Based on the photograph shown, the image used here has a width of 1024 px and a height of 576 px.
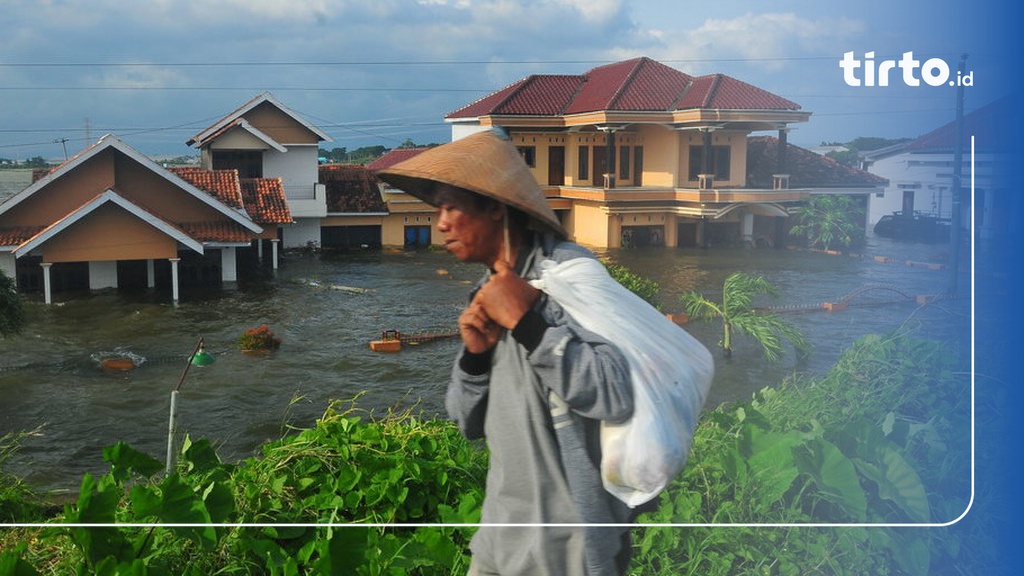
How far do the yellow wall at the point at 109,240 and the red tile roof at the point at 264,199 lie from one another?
0.27 meters

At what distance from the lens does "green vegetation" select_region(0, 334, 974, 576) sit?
2162 millimetres

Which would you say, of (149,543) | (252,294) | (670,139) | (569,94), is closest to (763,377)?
(670,139)

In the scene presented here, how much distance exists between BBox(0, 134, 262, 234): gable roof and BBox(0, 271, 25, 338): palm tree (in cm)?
29

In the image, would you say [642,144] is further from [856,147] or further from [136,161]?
[136,161]

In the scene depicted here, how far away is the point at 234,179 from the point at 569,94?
44.7 inches

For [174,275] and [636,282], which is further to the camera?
[636,282]

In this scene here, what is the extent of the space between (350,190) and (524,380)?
2052 millimetres

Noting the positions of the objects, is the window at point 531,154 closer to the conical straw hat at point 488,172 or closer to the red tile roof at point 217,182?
the red tile roof at point 217,182

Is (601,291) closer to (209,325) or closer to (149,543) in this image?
(149,543)

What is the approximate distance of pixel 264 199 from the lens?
3164 mm

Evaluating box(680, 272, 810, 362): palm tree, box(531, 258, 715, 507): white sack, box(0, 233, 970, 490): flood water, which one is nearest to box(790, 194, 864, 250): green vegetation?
box(0, 233, 970, 490): flood water

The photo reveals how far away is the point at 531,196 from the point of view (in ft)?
4.57

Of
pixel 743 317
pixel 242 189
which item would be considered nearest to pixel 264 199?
pixel 242 189

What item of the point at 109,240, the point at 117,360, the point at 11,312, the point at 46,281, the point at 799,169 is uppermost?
the point at 799,169
